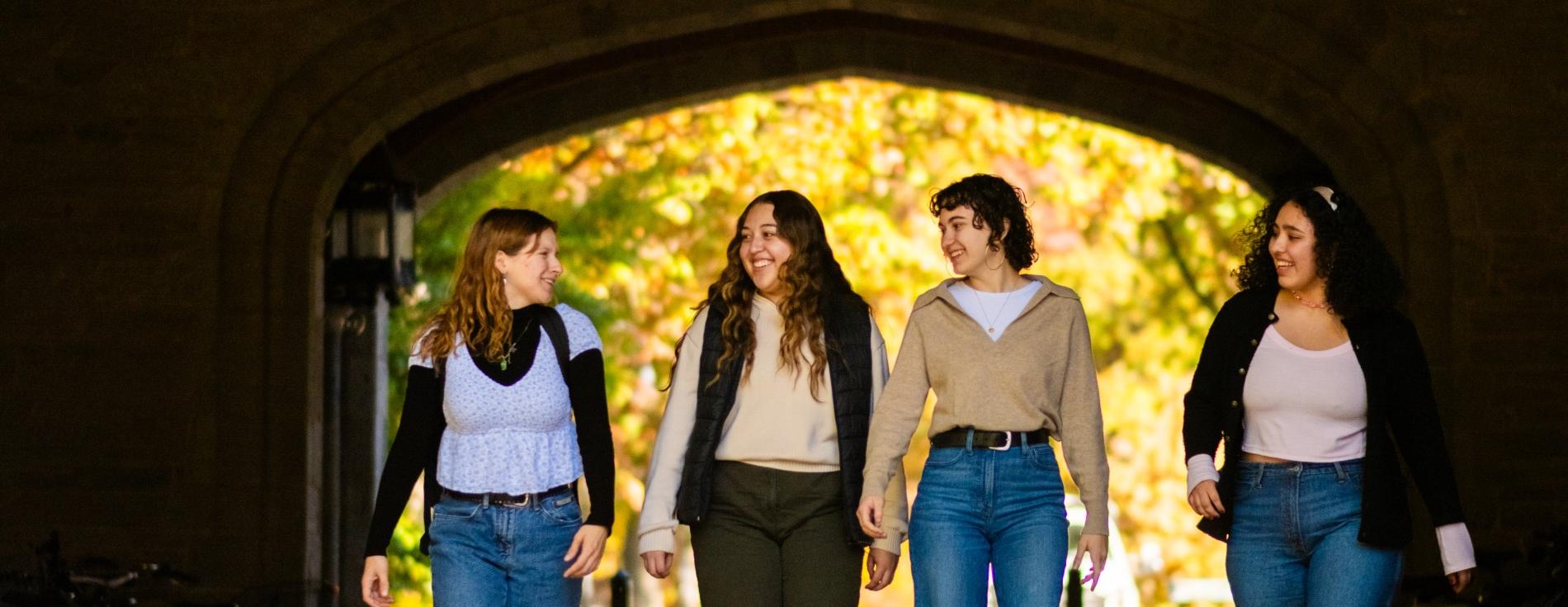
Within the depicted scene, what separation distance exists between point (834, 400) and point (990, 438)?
42 centimetres

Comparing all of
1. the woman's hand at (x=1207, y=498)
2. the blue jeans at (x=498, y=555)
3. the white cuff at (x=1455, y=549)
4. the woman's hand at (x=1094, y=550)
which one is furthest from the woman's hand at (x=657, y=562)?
the white cuff at (x=1455, y=549)

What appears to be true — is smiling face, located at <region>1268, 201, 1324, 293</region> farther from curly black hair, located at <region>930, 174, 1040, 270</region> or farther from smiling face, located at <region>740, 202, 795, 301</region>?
smiling face, located at <region>740, 202, 795, 301</region>

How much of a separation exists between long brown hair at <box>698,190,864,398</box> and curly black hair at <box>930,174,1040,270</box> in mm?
310

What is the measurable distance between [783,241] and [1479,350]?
13.3ft

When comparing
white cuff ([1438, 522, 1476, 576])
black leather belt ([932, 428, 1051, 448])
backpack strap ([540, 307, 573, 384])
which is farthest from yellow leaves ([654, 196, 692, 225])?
white cuff ([1438, 522, 1476, 576])

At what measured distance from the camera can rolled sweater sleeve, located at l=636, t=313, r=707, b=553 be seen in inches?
201

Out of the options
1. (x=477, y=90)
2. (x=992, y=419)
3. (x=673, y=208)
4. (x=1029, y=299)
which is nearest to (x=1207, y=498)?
(x=992, y=419)

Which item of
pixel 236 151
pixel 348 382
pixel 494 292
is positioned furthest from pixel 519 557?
pixel 348 382

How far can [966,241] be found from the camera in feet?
16.9

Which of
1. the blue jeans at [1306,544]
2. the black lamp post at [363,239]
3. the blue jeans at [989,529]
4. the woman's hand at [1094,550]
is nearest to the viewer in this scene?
the blue jeans at [1306,544]

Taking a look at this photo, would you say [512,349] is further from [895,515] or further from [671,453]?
[895,515]

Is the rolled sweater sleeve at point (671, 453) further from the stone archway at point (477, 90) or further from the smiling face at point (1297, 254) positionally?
the stone archway at point (477, 90)

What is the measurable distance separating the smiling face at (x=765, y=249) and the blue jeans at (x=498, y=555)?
33.0 inches

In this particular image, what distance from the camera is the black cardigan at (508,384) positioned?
4898 mm
